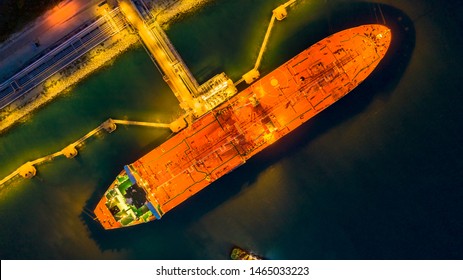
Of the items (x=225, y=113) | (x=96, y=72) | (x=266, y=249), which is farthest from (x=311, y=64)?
(x=96, y=72)

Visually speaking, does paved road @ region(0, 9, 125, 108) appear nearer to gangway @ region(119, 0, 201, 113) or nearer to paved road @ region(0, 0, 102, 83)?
paved road @ region(0, 0, 102, 83)

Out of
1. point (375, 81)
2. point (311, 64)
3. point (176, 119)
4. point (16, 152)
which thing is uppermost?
point (16, 152)

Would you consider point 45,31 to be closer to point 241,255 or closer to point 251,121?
point 251,121

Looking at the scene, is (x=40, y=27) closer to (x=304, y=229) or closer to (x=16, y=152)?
(x=16, y=152)

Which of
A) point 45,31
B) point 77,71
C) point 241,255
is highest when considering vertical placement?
point 45,31

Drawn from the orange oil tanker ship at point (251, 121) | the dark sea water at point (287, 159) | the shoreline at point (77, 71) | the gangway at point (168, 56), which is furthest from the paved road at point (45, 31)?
the orange oil tanker ship at point (251, 121)

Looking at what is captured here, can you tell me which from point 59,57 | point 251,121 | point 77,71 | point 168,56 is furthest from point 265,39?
point 59,57

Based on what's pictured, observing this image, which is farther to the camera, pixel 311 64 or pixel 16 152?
pixel 16 152
